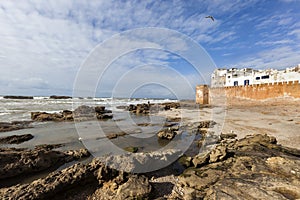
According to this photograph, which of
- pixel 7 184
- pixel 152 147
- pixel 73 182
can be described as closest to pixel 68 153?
pixel 7 184

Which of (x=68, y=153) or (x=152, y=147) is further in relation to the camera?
(x=152, y=147)

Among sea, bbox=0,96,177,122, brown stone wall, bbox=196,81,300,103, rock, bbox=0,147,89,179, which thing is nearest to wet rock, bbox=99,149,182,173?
rock, bbox=0,147,89,179

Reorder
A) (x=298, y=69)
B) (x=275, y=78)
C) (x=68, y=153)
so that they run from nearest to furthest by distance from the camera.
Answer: (x=68, y=153)
(x=298, y=69)
(x=275, y=78)

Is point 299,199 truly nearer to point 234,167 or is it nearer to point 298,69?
point 234,167

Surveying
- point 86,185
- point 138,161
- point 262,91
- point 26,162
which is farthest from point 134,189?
point 262,91

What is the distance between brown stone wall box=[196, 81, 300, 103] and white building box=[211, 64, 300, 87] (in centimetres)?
651

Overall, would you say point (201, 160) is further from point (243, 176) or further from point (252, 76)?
point (252, 76)

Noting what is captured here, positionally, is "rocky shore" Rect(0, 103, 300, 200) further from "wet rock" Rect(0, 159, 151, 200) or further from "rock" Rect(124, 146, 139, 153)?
"rock" Rect(124, 146, 139, 153)

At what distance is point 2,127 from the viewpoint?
12.3 m

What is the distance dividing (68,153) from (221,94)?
33.2 meters

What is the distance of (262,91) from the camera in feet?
87.1

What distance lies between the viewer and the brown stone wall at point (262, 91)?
22.8 metres

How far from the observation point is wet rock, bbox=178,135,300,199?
3506 mm

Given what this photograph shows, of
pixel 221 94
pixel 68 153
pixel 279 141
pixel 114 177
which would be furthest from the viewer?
pixel 221 94
